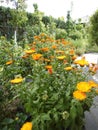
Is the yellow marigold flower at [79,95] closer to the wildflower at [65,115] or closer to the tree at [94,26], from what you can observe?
the wildflower at [65,115]

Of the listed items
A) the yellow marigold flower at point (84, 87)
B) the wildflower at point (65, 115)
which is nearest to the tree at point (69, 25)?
the yellow marigold flower at point (84, 87)

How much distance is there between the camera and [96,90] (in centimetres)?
294

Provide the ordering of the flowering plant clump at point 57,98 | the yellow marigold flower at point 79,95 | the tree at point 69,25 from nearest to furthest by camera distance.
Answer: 1. the yellow marigold flower at point 79,95
2. the flowering plant clump at point 57,98
3. the tree at point 69,25

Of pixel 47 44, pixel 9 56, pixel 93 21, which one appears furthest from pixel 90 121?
pixel 93 21

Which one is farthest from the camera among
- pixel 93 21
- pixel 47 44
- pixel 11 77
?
pixel 93 21

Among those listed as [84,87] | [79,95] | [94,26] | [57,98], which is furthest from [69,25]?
[79,95]

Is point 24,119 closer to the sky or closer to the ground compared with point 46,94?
closer to the ground

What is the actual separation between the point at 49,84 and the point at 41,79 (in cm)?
10

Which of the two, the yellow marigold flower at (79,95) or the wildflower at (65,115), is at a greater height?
the yellow marigold flower at (79,95)

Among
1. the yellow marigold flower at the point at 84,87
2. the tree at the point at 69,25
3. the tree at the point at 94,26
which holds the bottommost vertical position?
the tree at the point at 69,25

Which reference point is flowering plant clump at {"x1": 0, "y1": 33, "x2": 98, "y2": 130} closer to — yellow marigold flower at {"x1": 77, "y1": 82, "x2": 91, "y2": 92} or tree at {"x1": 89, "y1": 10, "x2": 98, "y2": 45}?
yellow marigold flower at {"x1": 77, "y1": 82, "x2": 91, "y2": 92}

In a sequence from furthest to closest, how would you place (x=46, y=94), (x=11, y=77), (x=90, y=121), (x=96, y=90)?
1. (x=11, y=77)
2. (x=90, y=121)
3. (x=96, y=90)
4. (x=46, y=94)

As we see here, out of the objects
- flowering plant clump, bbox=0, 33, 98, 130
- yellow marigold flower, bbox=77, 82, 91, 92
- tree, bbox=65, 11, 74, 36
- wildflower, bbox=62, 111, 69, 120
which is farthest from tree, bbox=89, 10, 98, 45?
tree, bbox=65, 11, 74, 36

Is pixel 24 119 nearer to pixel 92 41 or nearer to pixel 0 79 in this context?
pixel 0 79
